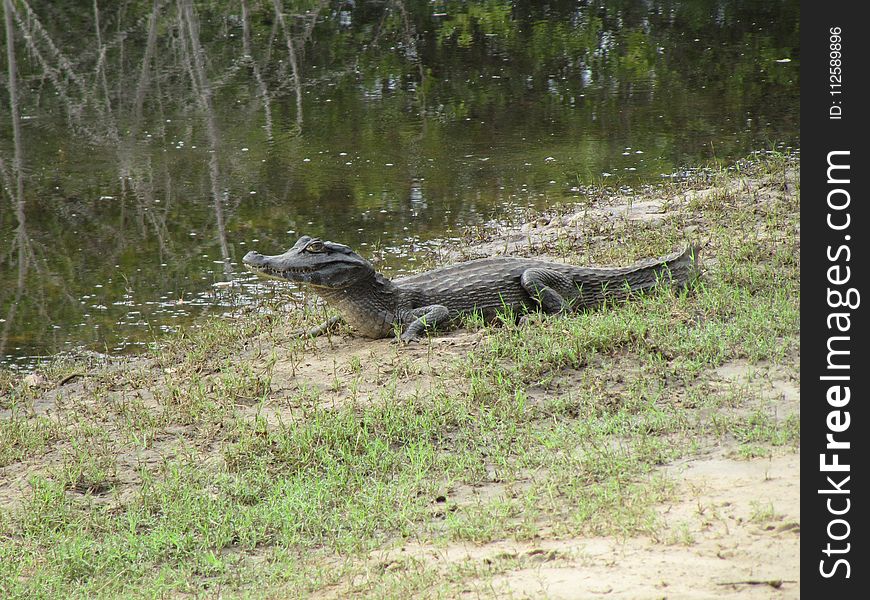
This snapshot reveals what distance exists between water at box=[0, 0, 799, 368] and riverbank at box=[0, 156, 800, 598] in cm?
196

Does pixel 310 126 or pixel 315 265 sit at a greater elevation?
pixel 310 126

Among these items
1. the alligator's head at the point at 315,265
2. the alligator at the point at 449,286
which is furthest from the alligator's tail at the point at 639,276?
the alligator's head at the point at 315,265

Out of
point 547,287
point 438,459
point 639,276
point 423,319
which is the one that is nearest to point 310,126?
point 423,319

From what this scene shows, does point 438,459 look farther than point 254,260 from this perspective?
No

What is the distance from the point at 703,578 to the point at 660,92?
11387 millimetres

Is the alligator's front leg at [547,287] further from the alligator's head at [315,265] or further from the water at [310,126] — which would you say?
the water at [310,126]

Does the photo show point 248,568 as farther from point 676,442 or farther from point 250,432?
point 676,442


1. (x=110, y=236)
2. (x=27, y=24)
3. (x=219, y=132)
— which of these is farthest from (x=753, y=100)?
(x=27, y=24)

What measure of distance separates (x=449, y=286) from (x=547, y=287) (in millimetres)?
694

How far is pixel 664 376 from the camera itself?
17.6 feet

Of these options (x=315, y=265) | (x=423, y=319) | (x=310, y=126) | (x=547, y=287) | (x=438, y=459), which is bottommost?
(x=438, y=459)

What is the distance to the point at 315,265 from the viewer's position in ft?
22.3

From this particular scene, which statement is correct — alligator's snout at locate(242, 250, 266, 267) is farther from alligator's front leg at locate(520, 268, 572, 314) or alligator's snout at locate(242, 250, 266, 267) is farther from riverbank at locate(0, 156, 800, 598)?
alligator's front leg at locate(520, 268, 572, 314)

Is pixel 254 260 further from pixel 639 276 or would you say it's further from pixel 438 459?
pixel 639 276
